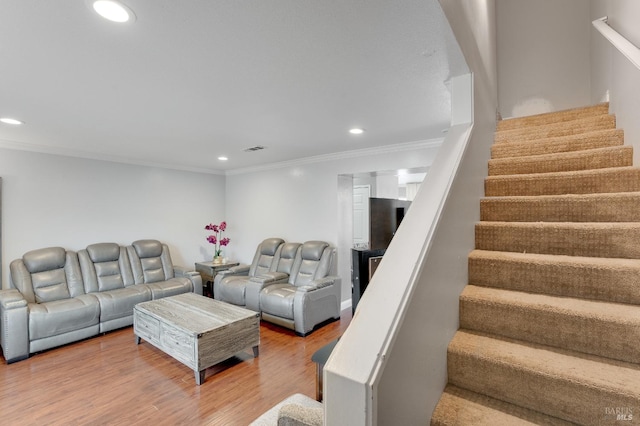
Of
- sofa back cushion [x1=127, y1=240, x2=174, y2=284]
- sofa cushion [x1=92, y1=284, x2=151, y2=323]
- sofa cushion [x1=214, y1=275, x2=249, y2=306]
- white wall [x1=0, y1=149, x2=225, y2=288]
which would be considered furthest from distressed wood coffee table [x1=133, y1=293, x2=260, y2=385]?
white wall [x1=0, y1=149, x2=225, y2=288]

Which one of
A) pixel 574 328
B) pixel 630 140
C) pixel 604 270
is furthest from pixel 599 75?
pixel 574 328

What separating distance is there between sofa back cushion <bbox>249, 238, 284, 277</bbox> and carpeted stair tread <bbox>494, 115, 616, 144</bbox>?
11.0 ft

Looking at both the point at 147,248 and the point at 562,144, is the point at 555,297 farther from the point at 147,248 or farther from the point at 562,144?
the point at 147,248

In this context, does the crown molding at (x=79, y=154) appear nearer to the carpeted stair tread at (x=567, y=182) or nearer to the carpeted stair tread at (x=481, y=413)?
the carpeted stair tread at (x=567, y=182)

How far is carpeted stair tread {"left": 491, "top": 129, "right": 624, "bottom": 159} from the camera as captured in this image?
6.09ft

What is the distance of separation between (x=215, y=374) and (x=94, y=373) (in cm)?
112

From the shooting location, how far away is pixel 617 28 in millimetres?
1933

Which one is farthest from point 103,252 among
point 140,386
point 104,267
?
point 140,386

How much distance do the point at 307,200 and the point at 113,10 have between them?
3.53 meters

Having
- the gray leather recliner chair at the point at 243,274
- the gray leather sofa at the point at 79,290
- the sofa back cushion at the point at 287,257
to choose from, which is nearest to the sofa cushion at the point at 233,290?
the gray leather recliner chair at the point at 243,274

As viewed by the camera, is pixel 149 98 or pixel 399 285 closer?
pixel 399 285

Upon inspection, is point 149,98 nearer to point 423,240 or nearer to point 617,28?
point 423,240

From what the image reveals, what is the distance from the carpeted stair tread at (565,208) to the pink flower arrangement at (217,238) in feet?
14.9

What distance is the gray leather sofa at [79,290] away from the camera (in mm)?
2936
